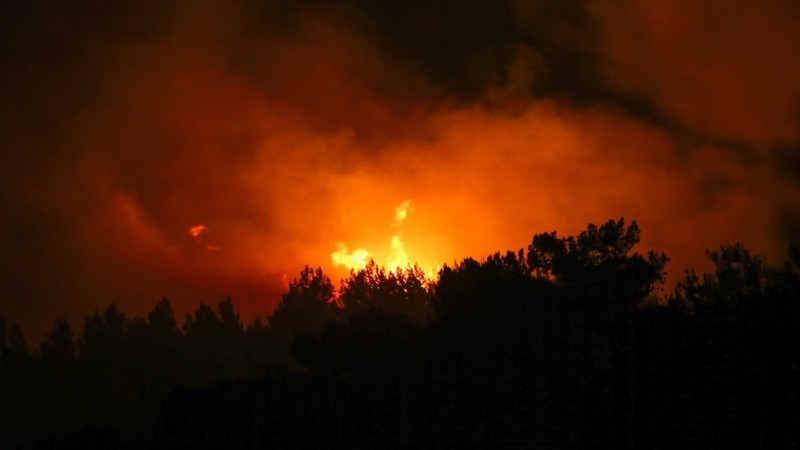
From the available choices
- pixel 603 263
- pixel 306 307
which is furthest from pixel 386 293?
pixel 603 263

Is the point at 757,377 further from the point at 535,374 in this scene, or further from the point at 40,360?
the point at 40,360

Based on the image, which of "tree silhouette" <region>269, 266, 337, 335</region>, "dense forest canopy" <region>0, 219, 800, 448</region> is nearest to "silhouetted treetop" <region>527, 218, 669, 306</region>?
"dense forest canopy" <region>0, 219, 800, 448</region>

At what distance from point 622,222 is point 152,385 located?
6781 centimetres

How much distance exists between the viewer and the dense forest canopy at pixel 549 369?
28438 mm

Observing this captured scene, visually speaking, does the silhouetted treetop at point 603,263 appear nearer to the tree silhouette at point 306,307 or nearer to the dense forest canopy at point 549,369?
the dense forest canopy at point 549,369

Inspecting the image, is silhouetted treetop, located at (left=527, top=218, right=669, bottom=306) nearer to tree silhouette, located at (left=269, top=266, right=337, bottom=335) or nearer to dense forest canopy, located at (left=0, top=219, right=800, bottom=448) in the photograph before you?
dense forest canopy, located at (left=0, top=219, right=800, bottom=448)

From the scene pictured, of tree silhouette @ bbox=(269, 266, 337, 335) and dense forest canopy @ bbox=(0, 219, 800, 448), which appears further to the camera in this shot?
tree silhouette @ bbox=(269, 266, 337, 335)

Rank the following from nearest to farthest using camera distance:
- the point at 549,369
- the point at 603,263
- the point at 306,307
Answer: the point at 549,369, the point at 603,263, the point at 306,307

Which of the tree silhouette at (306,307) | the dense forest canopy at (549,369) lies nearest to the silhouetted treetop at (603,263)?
the dense forest canopy at (549,369)

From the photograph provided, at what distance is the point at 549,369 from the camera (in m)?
36.1

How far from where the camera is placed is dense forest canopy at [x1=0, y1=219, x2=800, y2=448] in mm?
28438

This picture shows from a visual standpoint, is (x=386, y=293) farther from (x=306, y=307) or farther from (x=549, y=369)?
(x=549, y=369)

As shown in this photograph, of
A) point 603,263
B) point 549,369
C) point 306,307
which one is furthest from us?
point 306,307

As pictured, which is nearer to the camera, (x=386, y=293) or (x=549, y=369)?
(x=549, y=369)
